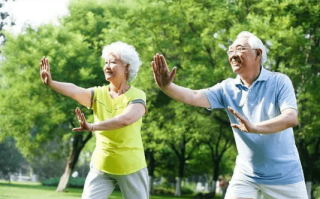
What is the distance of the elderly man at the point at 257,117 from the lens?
4.56m

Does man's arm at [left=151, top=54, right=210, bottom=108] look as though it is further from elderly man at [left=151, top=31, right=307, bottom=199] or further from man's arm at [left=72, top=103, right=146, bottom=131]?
man's arm at [left=72, top=103, right=146, bottom=131]

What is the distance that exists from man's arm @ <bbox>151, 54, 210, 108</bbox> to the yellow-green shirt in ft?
2.50

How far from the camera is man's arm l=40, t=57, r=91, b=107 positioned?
17.2ft

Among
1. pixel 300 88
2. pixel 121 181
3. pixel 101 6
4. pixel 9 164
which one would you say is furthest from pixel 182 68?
pixel 9 164

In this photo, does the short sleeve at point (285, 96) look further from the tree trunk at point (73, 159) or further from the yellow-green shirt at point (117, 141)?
the tree trunk at point (73, 159)

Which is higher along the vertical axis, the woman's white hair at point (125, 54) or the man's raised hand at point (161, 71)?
the woman's white hair at point (125, 54)

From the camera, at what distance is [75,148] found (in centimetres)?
3575

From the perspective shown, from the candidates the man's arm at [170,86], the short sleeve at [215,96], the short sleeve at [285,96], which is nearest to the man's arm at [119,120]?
the man's arm at [170,86]

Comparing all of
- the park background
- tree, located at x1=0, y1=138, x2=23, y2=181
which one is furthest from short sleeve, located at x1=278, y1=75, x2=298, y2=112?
tree, located at x1=0, y1=138, x2=23, y2=181

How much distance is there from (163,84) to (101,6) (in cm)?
3096

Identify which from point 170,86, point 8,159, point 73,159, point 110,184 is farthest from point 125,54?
point 8,159

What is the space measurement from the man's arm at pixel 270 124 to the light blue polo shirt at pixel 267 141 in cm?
29

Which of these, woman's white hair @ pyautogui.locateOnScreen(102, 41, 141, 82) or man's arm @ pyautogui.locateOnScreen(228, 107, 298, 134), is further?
woman's white hair @ pyautogui.locateOnScreen(102, 41, 141, 82)

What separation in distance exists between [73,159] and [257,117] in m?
31.5
